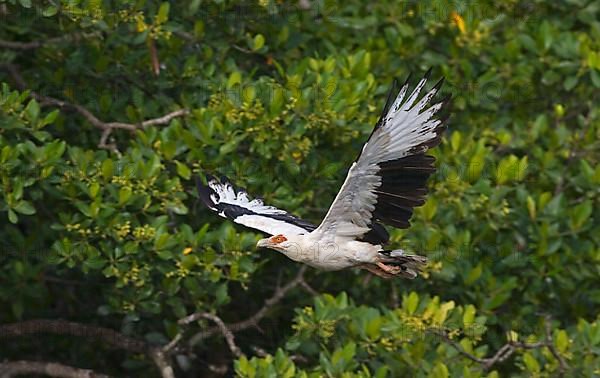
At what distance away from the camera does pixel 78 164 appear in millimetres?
8031

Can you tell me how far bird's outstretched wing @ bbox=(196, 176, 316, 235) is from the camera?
7955 millimetres

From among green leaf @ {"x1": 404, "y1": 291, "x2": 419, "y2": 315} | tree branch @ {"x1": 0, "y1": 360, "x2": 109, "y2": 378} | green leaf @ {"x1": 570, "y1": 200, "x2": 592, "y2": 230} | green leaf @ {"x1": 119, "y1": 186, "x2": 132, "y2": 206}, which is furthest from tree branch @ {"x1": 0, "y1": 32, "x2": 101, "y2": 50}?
green leaf @ {"x1": 570, "y1": 200, "x2": 592, "y2": 230}

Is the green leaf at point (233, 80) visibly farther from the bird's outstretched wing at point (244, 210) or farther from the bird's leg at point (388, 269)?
the bird's leg at point (388, 269)

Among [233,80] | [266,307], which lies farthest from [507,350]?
[233,80]

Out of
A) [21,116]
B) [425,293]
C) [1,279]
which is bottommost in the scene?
[1,279]

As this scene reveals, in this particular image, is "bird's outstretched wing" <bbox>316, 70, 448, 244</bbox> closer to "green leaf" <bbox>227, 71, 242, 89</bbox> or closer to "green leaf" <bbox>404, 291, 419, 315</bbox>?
"green leaf" <bbox>404, 291, 419, 315</bbox>

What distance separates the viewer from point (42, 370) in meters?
8.75

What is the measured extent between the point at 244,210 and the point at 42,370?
5.95ft

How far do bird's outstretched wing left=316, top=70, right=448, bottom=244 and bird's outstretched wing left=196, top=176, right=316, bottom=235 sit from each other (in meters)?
0.80

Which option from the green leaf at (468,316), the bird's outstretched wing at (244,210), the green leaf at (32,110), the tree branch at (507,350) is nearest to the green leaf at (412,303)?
the tree branch at (507,350)

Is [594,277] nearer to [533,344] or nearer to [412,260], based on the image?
[533,344]

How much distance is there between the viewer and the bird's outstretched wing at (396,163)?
22.2 ft

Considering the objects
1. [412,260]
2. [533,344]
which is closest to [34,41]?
[412,260]

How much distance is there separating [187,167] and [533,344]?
7.98ft
